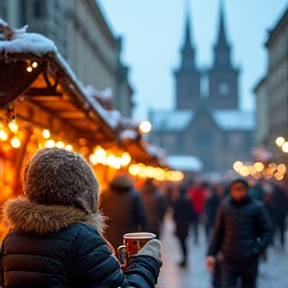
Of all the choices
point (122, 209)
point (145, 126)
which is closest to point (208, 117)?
point (145, 126)

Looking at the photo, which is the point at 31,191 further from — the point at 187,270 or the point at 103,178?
the point at 103,178

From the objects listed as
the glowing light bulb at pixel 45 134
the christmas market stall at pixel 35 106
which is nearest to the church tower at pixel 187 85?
the christmas market stall at pixel 35 106

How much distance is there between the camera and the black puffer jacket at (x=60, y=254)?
2969 millimetres

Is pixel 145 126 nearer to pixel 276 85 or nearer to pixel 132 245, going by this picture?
pixel 132 245

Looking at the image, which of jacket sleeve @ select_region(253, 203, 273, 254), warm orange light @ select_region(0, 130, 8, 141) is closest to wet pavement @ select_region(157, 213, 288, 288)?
warm orange light @ select_region(0, 130, 8, 141)

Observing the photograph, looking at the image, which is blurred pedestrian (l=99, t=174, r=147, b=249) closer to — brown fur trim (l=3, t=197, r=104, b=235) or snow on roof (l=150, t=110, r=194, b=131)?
brown fur trim (l=3, t=197, r=104, b=235)

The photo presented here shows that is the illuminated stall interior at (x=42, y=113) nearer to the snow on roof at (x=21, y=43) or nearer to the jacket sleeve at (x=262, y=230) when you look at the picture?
the snow on roof at (x=21, y=43)

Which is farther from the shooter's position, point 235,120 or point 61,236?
point 235,120

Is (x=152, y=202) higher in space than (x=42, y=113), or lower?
lower

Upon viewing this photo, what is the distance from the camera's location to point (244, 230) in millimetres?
7531

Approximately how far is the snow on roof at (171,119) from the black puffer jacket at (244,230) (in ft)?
384

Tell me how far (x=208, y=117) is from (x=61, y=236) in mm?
121576

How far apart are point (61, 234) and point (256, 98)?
3266 inches

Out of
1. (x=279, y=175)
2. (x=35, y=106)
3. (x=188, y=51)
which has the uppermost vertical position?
(x=188, y=51)
